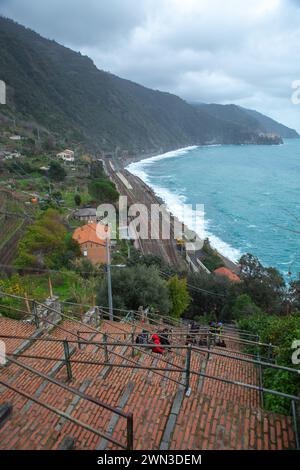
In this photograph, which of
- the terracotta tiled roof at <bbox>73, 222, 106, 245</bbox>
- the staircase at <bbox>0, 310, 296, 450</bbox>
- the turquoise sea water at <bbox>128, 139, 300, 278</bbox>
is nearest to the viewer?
the staircase at <bbox>0, 310, 296, 450</bbox>

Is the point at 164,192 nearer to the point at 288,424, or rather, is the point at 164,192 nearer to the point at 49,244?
the point at 49,244

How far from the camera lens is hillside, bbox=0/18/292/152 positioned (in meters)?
111

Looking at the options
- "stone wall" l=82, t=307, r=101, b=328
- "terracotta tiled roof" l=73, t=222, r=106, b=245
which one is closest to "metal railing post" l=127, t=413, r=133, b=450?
"stone wall" l=82, t=307, r=101, b=328

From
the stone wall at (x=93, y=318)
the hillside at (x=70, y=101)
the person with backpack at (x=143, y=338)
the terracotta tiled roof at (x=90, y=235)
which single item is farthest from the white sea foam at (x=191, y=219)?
the hillside at (x=70, y=101)

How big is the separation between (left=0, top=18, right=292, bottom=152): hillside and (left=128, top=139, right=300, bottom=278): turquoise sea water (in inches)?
1502

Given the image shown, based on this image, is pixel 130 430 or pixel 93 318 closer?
pixel 130 430

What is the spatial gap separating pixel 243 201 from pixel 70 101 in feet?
364

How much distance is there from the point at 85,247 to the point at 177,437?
83.4ft

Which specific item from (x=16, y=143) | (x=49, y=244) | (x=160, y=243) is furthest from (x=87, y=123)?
(x=49, y=244)

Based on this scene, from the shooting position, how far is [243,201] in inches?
2562

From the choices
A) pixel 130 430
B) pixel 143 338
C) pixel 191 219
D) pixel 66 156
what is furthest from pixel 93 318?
pixel 66 156

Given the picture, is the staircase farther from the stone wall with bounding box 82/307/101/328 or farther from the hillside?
the hillside

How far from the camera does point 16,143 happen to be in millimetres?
70625

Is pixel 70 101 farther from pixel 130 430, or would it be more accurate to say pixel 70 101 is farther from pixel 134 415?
pixel 130 430
